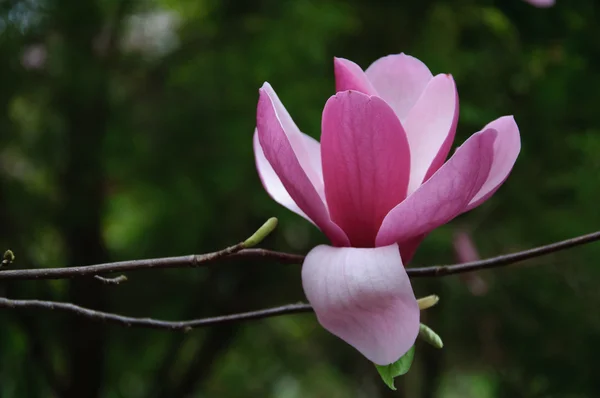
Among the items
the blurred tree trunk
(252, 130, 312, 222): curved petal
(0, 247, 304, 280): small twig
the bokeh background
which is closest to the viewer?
(0, 247, 304, 280): small twig

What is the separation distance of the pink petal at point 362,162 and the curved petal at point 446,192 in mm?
33

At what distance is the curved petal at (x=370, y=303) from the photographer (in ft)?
0.93

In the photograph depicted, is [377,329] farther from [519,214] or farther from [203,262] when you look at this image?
[519,214]

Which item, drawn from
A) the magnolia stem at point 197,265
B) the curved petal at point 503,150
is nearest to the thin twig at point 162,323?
the magnolia stem at point 197,265

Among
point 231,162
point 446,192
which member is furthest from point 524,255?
point 231,162

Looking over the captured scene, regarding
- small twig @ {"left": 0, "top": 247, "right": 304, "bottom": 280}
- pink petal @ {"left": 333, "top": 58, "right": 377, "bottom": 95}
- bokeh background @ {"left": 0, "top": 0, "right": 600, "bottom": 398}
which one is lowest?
bokeh background @ {"left": 0, "top": 0, "right": 600, "bottom": 398}

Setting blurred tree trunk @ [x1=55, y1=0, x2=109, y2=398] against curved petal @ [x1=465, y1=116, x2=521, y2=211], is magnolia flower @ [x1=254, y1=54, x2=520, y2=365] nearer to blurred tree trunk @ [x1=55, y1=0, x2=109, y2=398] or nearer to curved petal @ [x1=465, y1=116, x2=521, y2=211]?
curved petal @ [x1=465, y1=116, x2=521, y2=211]

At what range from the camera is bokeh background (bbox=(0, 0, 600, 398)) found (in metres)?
0.94

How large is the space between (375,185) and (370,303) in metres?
0.07

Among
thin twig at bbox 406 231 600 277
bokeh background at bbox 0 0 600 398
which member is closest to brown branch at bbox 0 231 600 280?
thin twig at bbox 406 231 600 277

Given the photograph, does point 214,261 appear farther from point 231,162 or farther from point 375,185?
point 231,162

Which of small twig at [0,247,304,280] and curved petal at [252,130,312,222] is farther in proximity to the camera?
curved petal at [252,130,312,222]

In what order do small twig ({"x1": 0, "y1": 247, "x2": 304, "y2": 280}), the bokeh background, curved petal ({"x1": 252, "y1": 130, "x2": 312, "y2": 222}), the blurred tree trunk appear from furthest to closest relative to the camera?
the blurred tree trunk
the bokeh background
curved petal ({"x1": 252, "y1": 130, "x2": 312, "y2": 222})
small twig ({"x1": 0, "y1": 247, "x2": 304, "y2": 280})

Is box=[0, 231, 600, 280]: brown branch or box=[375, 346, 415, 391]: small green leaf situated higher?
box=[0, 231, 600, 280]: brown branch
